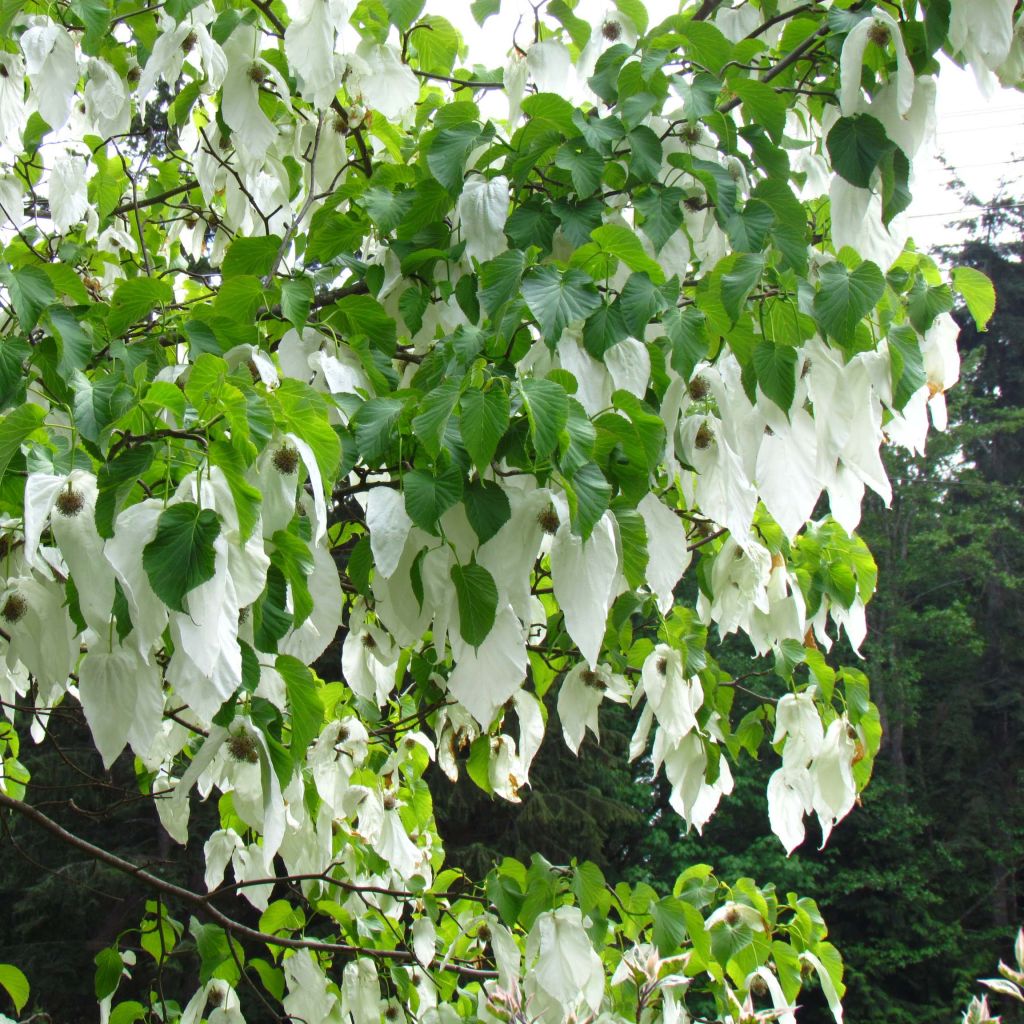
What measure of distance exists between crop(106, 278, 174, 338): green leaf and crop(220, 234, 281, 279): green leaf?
12 centimetres

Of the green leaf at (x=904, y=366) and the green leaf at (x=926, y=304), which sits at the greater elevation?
the green leaf at (x=926, y=304)

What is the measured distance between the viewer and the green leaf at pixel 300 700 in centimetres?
96

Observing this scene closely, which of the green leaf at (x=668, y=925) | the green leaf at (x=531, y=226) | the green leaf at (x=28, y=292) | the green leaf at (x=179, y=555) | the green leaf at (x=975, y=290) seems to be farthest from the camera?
the green leaf at (x=668, y=925)

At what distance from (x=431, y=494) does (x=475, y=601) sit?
10cm

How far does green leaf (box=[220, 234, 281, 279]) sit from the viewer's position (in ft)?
4.55

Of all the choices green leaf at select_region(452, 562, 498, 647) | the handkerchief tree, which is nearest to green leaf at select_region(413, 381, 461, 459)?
the handkerchief tree

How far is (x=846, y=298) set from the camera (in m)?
1.03

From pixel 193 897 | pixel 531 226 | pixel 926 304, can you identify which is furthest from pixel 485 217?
pixel 193 897

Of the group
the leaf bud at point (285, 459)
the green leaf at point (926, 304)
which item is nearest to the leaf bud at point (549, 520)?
the leaf bud at point (285, 459)

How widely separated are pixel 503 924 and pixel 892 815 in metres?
11.8

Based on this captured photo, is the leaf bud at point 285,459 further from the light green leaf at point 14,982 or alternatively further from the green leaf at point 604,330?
the light green leaf at point 14,982

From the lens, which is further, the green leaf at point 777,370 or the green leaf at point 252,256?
the green leaf at point 252,256

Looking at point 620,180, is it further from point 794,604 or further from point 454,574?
point 794,604

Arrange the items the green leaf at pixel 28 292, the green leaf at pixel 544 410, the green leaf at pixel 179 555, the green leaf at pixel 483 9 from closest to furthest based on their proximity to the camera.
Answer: the green leaf at pixel 179 555 < the green leaf at pixel 544 410 < the green leaf at pixel 28 292 < the green leaf at pixel 483 9
